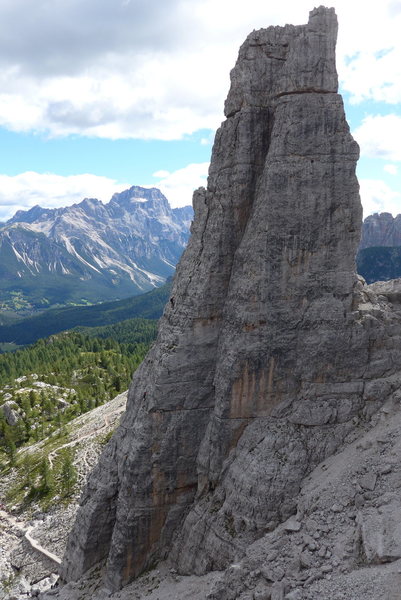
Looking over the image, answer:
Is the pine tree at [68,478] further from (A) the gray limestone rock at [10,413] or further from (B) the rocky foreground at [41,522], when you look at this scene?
(A) the gray limestone rock at [10,413]

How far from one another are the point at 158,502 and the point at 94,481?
806cm

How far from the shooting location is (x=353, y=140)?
3744 centimetres

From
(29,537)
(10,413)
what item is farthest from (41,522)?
(10,413)

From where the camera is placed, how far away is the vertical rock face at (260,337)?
36.9m

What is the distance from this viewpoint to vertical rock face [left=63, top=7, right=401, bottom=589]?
36.9 meters

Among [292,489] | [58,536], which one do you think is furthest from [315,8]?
[58,536]

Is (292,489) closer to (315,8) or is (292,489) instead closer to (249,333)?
(249,333)

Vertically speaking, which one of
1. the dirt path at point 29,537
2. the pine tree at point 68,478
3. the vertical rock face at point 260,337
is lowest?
the dirt path at point 29,537

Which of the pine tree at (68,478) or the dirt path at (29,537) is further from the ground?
the pine tree at (68,478)

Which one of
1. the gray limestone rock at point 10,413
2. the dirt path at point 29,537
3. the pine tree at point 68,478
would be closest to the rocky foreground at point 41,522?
the dirt path at point 29,537

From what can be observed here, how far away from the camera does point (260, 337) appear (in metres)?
37.5

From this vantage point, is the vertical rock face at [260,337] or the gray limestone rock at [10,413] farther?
the gray limestone rock at [10,413]

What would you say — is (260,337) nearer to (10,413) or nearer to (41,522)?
(41,522)

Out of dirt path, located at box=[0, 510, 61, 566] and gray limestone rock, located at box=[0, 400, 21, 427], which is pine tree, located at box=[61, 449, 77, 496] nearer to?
dirt path, located at box=[0, 510, 61, 566]
